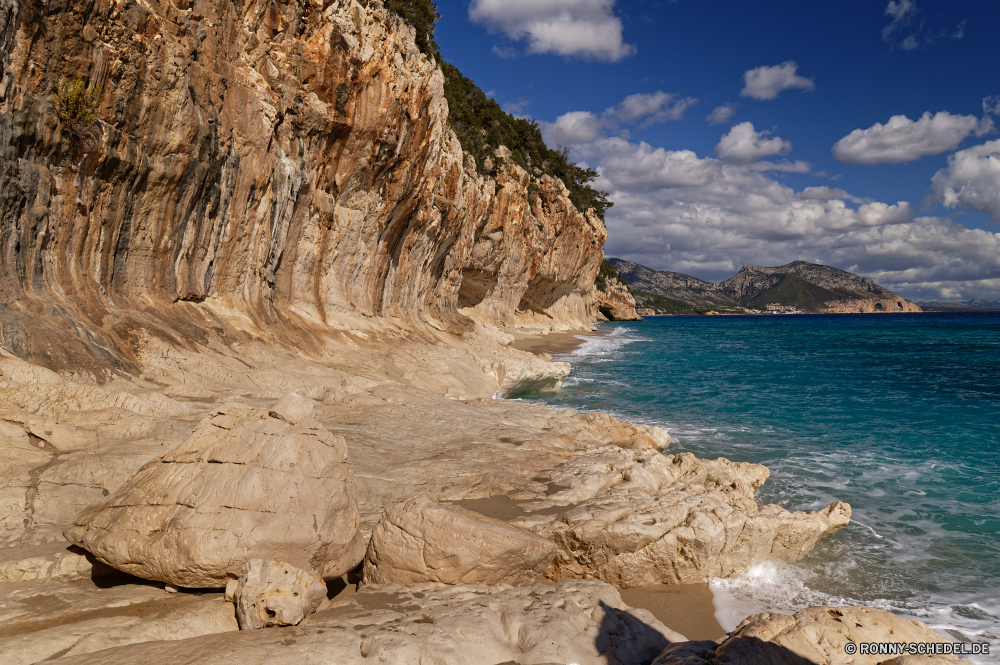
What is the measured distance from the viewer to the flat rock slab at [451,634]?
3.34 meters

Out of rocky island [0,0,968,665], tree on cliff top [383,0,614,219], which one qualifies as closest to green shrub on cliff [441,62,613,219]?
tree on cliff top [383,0,614,219]

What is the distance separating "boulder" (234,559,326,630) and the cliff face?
222 inches

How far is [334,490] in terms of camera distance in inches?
187

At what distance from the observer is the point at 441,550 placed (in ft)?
15.8

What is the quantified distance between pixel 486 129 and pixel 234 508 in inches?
1502

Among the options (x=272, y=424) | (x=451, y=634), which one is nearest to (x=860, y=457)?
(x=451, y=634)

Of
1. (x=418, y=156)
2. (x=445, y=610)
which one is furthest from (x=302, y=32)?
(x=445, y=610)

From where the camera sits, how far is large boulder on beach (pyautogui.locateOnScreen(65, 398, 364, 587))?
4078 millimetres

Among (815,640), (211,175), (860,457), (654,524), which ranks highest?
(211,175)

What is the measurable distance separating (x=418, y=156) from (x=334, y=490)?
704 inches

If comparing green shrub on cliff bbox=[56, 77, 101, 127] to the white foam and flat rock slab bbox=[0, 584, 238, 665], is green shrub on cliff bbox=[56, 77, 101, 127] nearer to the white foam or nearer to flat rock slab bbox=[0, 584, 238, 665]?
flat rock slab bbox=[0, 584, 238, 665]

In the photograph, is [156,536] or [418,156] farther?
[418,156]

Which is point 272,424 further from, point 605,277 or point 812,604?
point 605,277

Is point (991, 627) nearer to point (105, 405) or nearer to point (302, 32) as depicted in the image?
point (105, 405)
